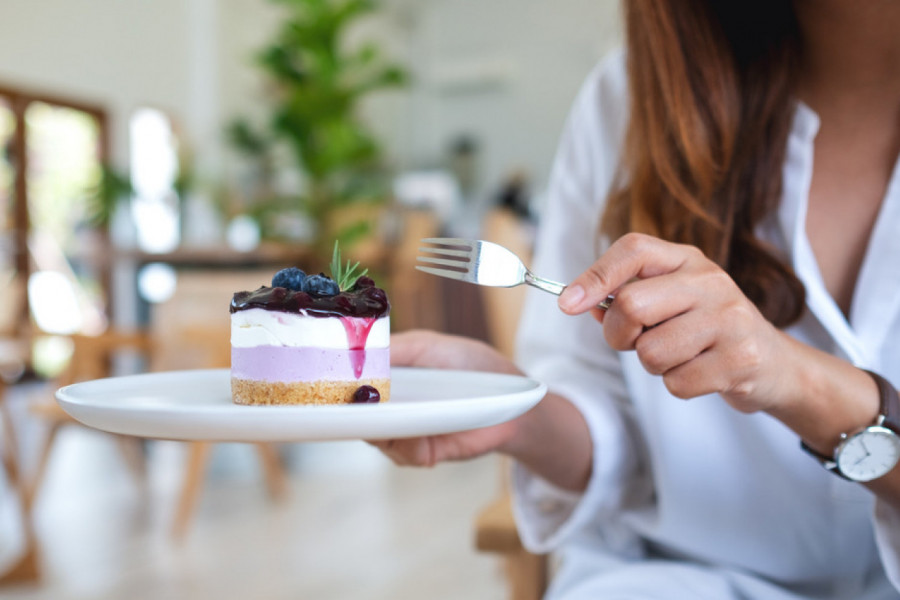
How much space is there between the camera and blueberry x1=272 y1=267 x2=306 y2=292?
739 millimetres

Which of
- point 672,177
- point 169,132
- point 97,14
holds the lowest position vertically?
point 672,177

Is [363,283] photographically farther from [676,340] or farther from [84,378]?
[84,378]

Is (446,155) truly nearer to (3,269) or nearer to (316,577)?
(3,269)

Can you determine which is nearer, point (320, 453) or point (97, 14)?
point (320, 453)

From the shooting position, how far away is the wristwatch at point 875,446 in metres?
0.69

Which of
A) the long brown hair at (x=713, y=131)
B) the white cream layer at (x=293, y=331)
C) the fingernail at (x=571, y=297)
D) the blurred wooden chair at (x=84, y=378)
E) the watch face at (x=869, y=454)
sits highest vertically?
the long brown hair at (x=713, y=131)

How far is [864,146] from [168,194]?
307 inches

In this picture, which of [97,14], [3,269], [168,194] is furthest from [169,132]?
[3,269]

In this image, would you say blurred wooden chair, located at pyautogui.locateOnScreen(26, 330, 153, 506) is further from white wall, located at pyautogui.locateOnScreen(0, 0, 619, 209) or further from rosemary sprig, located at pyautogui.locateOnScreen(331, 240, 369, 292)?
white wall, located at pyautogui.locateOnScreen(0, 0, 619, 209)

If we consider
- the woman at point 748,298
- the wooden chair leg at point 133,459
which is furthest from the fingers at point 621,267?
the wooden chair leg at point 133,459

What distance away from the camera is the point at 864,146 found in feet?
2.93

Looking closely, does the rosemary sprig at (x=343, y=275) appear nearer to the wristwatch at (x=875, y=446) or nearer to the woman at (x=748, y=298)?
the woman at (x=748, y=298)

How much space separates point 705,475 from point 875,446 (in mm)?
225

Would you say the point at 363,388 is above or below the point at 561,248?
below
